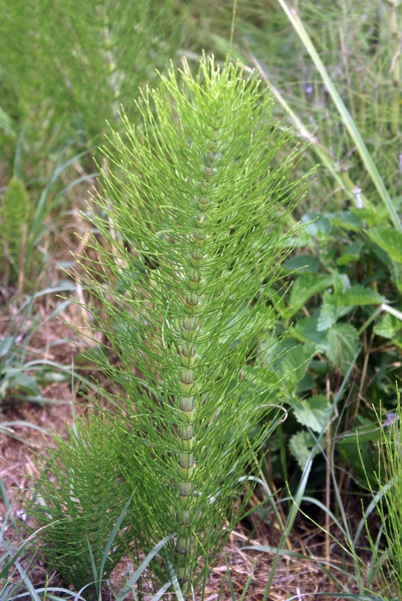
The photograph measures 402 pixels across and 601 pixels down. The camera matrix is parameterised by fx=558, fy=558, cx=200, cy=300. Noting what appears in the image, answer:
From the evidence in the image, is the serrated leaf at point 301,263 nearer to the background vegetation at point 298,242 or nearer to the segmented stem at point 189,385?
the background vegetation at point 298,242

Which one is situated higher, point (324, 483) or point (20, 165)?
point (20, 165)

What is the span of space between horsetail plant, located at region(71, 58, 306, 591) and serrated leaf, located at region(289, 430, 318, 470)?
388 millimetres

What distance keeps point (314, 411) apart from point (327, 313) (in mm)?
291

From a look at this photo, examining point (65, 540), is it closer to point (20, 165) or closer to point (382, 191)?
point (382, 191)

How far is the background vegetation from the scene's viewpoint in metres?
1.66

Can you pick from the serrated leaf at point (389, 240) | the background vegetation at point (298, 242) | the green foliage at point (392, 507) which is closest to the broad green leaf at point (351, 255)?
the background vegetation at point (298, 242)

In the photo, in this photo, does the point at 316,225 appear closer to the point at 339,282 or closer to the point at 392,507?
the point at 339,282

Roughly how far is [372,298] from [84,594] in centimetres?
111

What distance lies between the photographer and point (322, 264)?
2025 mm

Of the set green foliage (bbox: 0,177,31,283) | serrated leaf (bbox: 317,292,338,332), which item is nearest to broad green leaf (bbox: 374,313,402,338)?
serrated leaf (bbox: 317,292,338,332)

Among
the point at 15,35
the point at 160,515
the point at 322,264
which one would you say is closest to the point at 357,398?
the point at 322,264

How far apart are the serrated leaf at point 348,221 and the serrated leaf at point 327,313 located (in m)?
0.28

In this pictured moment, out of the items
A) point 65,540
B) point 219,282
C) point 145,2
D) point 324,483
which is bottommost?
point 324,483

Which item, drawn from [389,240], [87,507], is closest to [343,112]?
[389,240]
